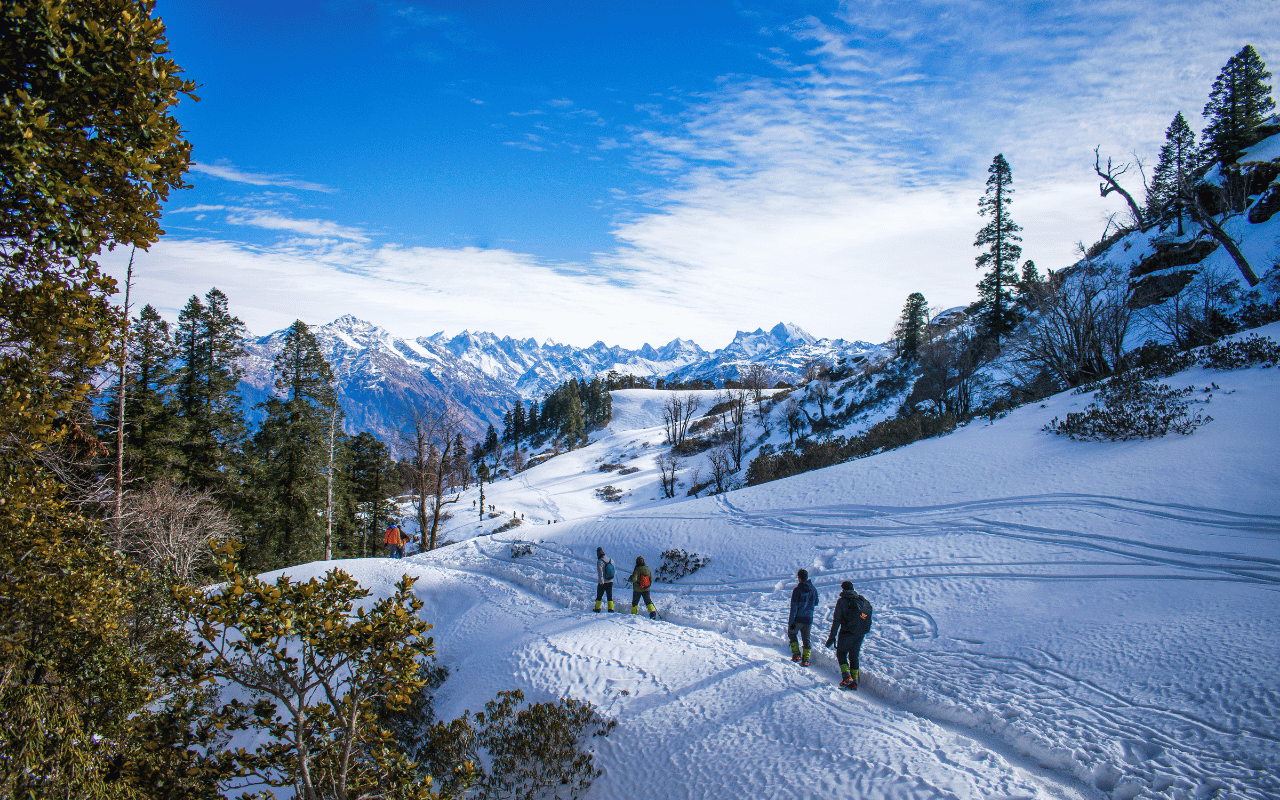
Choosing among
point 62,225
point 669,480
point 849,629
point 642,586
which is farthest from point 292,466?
point 669,480

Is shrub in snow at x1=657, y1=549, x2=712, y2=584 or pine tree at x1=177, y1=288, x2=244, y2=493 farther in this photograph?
pine tree at x1=177, y1=288, x2=244, y2=493

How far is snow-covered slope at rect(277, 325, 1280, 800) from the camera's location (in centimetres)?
683

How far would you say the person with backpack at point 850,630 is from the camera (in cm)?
Answer: 900

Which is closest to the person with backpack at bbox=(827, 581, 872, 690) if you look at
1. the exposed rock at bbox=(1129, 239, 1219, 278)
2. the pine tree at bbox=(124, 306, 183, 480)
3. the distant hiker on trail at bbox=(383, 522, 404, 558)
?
the distant hiker on trail at bbox=(383, 522, 404, 558)

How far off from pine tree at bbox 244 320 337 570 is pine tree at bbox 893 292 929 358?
55632 millimetres

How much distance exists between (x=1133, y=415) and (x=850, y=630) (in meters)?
14.9

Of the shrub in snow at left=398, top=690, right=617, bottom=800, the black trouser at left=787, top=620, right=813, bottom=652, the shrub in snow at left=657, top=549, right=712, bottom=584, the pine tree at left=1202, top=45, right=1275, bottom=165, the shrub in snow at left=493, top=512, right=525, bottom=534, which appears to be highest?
the pine tree at left=1202, top=45, right=1275, bottom=165

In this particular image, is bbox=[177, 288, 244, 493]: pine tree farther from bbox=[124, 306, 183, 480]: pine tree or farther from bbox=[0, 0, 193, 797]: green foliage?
bbox=[0, 0, 193, 797]: green foliage

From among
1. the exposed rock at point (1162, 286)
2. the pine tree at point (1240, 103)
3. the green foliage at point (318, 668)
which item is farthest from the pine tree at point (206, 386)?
the pine tree at point (1240, 103)

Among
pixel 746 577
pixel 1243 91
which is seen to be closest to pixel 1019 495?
pixel 746 577

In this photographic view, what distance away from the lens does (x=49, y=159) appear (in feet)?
10.8

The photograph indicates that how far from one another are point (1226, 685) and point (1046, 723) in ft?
8.06

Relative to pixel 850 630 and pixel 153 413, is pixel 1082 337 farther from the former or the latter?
pixel 153 413

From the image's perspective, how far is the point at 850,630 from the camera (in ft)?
29.6
